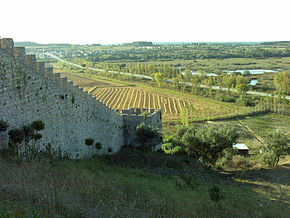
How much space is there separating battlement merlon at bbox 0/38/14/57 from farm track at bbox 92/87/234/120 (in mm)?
39192

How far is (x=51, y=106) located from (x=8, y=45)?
2.99 meters

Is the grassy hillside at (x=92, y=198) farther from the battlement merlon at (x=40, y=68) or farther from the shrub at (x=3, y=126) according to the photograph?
A: the battlement merlon at (x=40, y=68)

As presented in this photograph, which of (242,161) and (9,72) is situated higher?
(9,72)

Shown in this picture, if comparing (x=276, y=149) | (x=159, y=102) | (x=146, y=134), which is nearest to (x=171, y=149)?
(x=146, y=134)

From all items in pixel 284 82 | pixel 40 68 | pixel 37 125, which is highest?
pixel 40 68


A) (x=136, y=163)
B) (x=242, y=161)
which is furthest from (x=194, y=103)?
(x=136, y=163)

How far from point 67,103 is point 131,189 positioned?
5967mm

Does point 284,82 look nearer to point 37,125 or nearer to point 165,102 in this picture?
point 165,102

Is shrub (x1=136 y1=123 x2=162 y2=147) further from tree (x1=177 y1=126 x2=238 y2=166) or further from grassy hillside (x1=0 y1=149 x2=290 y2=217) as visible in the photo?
grassy hillside (x1=0 y1=149 x2=290 y2=217)

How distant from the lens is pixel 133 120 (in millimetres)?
19703

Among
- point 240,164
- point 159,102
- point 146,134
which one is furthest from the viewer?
point 159,102

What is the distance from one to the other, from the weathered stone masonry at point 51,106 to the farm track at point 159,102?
32.8m

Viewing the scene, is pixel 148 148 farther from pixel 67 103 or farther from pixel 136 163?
pixel 67 103

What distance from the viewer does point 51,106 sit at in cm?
1197
